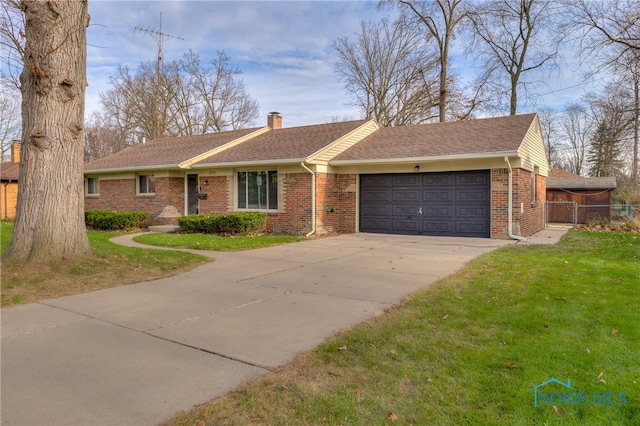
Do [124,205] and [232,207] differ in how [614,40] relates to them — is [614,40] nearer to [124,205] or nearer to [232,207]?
[232,207]

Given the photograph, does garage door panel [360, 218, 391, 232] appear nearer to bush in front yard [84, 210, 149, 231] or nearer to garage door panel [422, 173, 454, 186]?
garage door panel [422, 173, 454, 186]

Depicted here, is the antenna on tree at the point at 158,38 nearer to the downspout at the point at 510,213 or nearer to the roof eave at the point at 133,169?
the roof eave at the point at 133,169

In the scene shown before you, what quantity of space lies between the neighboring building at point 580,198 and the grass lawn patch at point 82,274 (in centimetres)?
2354

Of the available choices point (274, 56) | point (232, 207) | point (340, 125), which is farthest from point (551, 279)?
point (274, 56)

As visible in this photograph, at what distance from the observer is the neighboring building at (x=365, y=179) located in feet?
42.3

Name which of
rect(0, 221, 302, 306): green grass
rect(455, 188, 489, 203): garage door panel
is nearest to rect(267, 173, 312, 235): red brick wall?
rect(455, 188, 489, 203): garage door panel

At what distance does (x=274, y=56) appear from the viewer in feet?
76.6

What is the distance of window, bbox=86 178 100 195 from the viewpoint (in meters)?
20.4

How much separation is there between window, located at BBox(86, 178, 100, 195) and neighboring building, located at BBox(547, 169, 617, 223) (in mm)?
24930

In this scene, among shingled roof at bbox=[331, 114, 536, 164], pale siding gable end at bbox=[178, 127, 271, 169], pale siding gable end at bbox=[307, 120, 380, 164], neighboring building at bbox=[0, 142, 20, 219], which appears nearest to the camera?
shingled roof at bbox=[331, 114, 536, 164]

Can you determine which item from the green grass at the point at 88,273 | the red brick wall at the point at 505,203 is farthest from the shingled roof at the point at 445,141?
the green grass at the point at 88,273

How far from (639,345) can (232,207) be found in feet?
45.0

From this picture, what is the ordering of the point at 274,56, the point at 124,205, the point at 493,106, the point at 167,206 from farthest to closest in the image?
the point at 493,106 → the point at 274,56 → the point at 124,205 → the point at 167,206

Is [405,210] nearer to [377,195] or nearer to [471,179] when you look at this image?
[377,195]
